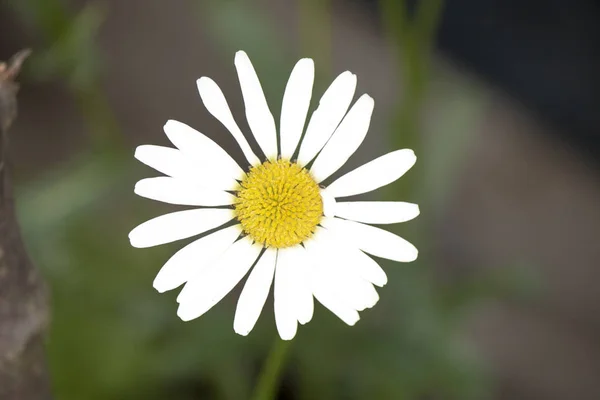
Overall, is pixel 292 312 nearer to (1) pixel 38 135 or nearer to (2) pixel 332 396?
(2) pixel 332 396

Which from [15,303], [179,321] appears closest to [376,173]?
[15,303]

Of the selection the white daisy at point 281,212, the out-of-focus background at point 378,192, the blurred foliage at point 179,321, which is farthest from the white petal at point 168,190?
the blurred foliage at point 179,321

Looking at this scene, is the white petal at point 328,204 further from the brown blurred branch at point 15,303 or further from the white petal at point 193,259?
the brown blurred branch at point 15,303

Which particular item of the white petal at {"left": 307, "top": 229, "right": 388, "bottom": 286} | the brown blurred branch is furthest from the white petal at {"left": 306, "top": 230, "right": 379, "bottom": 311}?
the brown blurred branch

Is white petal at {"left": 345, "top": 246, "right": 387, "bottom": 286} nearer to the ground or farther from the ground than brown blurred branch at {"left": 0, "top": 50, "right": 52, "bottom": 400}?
farther from the ground

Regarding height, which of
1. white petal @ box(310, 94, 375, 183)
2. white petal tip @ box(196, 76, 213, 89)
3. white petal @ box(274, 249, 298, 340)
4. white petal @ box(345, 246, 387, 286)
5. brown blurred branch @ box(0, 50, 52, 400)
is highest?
white petal @ box(310, 94, 375, 183)

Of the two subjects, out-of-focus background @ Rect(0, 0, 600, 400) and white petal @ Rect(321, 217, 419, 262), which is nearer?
white petal @ Rect(321, 217, 419, 262)

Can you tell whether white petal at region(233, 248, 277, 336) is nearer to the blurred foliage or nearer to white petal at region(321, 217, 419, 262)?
white petal at region(321, 217, 419, 262)
